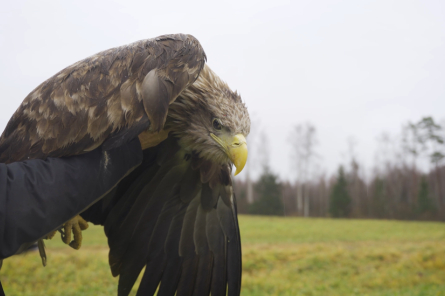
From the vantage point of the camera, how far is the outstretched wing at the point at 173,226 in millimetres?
2334

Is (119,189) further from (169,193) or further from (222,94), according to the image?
(222,94)

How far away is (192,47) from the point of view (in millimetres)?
1819

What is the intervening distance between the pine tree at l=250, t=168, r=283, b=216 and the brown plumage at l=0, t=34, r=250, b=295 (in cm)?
1375

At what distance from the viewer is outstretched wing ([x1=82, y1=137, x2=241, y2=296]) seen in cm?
233

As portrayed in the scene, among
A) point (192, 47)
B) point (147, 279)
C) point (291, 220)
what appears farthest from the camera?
point (291, 220)

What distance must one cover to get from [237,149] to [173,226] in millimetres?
873

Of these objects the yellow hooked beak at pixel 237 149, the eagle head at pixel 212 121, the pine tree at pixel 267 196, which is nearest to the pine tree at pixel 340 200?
the pine tree at pixel 267 196

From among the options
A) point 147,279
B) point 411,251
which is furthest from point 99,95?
point 411,251

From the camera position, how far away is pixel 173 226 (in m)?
2.41

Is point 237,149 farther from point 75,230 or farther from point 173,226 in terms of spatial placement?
point 75,230

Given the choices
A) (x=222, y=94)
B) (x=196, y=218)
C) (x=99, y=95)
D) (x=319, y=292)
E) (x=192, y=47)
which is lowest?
(x=319, y=292)

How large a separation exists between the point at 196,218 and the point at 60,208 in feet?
4.35

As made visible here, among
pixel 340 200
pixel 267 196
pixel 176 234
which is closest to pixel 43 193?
pixel 176 234

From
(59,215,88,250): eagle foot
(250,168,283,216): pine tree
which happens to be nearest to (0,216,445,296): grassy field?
(250,168,283,216): pine tree
